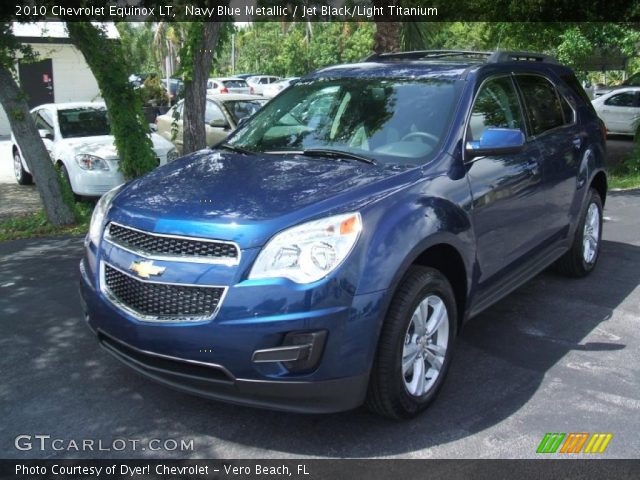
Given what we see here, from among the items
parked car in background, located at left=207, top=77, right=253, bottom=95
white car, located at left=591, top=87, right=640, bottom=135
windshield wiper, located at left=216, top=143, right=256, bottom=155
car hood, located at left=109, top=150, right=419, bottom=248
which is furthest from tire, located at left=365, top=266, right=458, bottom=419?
parked car in background, located at left=207, top=77, right=253, bottom=95

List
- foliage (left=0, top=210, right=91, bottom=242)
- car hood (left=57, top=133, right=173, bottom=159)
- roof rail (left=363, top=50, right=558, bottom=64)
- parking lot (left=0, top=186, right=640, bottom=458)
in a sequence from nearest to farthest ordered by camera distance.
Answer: parking lot (left=0, top=186, right=640, bottom=458)
roof rail (left=363, top=50, right=558, bottom=64)
foliage (left=0, top=210, right=91, bottom=242)
car hood (left=57, top=133, right=173, bottom=159)

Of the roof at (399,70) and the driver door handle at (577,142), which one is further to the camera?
the driver door handle at (577,142)

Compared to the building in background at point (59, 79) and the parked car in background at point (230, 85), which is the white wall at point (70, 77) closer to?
the building in background at point (59, 79)

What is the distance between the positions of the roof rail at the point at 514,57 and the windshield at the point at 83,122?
24.1 feet

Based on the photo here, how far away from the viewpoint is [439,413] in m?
3.69

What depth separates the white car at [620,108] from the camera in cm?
1809

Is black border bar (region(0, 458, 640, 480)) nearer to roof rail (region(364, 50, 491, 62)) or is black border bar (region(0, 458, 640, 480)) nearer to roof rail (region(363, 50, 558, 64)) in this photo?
roof rail (region(363, 50, 558, 64))

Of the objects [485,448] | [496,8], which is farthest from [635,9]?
[485,448]

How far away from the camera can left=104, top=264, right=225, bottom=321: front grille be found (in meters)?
3.12

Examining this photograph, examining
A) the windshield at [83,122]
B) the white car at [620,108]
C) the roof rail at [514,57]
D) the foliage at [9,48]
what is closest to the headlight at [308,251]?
the roof rail at [514,57]

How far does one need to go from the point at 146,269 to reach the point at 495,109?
2.58 metres

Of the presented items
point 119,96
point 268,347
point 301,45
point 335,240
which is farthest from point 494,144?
point 301,45

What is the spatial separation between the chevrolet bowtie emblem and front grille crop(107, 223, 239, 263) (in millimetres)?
57

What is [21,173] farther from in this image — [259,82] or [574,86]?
[259,82]
